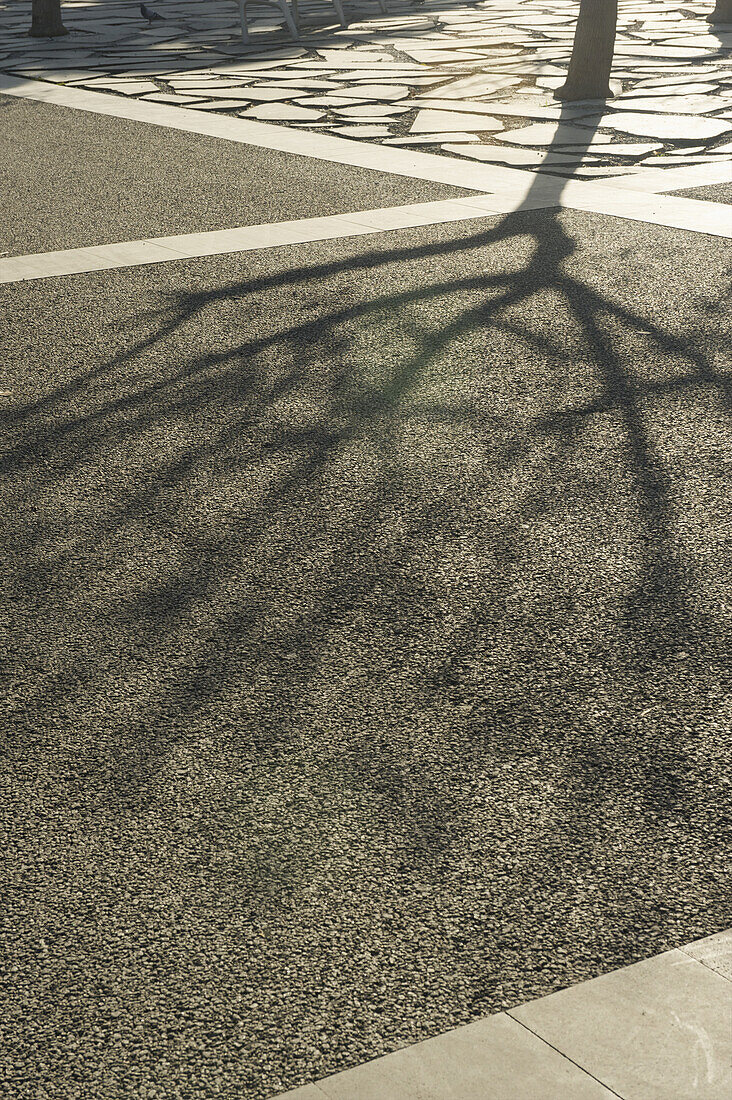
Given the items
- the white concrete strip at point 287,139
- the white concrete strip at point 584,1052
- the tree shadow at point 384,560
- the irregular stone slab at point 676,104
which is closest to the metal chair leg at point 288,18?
the white concrete strip at point 287,139

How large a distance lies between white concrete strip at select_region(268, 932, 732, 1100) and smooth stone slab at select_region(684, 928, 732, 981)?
0.02m

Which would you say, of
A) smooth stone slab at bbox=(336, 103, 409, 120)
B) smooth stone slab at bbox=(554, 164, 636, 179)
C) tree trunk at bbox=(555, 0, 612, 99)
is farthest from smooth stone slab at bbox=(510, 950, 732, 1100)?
tree trunk at bbox=(555, 0, 612, 99)

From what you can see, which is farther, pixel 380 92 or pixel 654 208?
pixel 380 92

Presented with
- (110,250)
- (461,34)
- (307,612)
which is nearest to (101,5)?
(461,34)

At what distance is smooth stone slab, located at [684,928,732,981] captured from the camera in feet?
6.84

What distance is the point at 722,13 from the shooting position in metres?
15.9

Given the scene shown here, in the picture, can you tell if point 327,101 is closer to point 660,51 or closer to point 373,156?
point 373,156

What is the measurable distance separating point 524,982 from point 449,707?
0.85 metres

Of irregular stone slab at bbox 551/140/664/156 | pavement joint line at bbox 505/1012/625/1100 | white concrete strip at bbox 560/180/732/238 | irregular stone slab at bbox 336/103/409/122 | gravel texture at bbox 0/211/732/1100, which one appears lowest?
pavement joint line at bbox 505/1012/625/1100

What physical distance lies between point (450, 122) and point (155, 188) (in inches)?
129

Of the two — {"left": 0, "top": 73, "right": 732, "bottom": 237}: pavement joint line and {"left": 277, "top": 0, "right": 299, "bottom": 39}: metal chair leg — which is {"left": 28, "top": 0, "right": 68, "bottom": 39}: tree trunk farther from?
{"left": 0, "top": 73, "right": 732, "bottom": 237}: pavement joint line

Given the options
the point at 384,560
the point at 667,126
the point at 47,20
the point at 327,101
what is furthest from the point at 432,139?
the point at 47,20

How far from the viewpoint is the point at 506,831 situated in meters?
2.43

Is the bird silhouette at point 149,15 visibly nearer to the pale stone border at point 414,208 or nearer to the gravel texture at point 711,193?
the pale stone border at point 414,208
